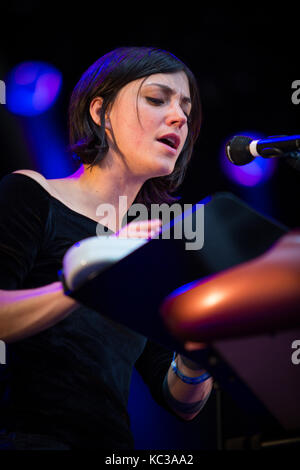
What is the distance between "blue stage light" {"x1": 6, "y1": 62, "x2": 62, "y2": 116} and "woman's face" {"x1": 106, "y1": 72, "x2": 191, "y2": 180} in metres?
0.74

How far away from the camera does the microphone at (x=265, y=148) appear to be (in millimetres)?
1107

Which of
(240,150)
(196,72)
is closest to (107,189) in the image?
(240,150)

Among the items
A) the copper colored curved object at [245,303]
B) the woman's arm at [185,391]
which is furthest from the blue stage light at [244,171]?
the copper colored curved object at [245,303]

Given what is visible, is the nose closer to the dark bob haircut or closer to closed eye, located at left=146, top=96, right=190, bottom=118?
closed eye, located at left=146, top=96, right=190, bottom=118

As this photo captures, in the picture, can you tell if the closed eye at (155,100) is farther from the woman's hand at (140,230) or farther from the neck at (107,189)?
the woman's hand at (140,230)

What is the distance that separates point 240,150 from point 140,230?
1.31 ft

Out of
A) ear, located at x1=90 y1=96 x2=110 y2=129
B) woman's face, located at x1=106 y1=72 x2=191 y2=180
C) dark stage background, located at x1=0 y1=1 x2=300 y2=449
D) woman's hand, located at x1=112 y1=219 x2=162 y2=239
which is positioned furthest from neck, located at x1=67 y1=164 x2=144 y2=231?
dark stage background, located at x1=0 y1=1 x2=300 y2=449

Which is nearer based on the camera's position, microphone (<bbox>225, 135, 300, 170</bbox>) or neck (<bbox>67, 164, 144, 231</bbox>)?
microphone (<bbox>225, 135, 300, 170</bbox>)

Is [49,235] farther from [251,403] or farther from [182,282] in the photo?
[251,403]

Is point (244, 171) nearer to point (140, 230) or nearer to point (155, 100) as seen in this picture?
point (155, 100)

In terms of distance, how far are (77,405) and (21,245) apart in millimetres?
397

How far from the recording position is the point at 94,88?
5.77 feet

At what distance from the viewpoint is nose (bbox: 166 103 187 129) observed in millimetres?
1634

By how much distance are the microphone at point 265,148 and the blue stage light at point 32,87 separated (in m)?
1.31
